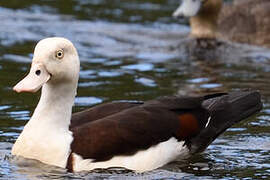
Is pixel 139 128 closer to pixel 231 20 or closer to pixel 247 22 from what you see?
pixel 247 22

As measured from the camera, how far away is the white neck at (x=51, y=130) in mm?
7590

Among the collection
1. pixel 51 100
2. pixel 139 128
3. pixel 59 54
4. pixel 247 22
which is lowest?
pixel 139 128

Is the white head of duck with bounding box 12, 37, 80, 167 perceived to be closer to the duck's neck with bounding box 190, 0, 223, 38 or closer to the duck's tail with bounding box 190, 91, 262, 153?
the duck's tail with bounding box 190, 91, 262, 153

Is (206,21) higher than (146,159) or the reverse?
higher

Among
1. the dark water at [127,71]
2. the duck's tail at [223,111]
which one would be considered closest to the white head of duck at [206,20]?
the dark water at [127,71]

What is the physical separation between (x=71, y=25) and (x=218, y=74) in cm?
411

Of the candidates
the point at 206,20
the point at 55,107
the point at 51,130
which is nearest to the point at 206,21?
the point at 206,20

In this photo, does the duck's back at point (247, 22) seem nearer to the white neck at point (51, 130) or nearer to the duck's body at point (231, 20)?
the duck's body at point (231, 20)

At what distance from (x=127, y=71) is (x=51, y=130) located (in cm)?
528

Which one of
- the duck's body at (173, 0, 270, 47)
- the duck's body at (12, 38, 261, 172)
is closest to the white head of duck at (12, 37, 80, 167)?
the duck's body at (12, 38, 261, 172)

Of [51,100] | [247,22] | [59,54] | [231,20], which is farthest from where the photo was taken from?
[231,20]

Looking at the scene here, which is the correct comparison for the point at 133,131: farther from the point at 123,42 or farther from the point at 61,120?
the point at 123,42

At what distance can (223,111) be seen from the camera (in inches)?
340

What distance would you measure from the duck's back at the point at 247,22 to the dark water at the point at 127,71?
880 millimetres
